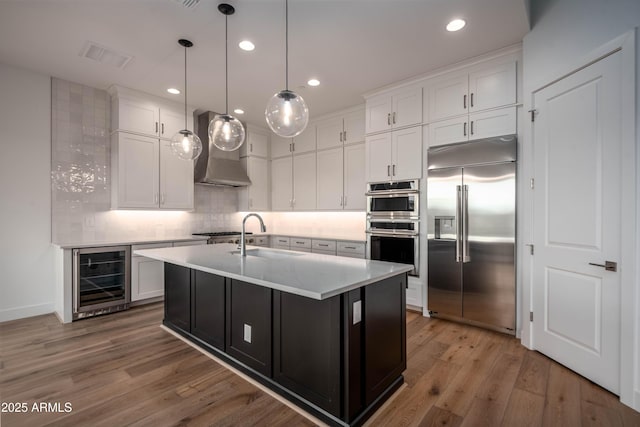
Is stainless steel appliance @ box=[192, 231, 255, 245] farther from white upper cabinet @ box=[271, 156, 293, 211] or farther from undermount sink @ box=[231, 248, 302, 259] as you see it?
undermount sink @ box=[231, 248, 302, 259]

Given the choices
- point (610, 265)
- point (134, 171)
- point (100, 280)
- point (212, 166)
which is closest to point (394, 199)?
point (610, 265)

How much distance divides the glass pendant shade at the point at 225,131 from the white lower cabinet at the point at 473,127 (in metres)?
2.33

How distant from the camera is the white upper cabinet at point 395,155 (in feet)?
12.7

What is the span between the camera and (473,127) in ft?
11.2

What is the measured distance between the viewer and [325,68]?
359 cm

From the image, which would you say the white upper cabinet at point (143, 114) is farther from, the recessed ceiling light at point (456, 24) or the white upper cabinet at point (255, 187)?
the recessed ceiling light at point (456, 24)

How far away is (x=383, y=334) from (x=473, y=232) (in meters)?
1.90

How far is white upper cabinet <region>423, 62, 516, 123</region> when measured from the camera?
10.5ft

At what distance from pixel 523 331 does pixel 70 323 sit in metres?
4.90

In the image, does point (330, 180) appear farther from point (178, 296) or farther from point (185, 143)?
point (178, 296)

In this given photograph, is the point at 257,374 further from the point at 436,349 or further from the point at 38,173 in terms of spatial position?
the point at 38,173

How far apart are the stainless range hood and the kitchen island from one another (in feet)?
8.73

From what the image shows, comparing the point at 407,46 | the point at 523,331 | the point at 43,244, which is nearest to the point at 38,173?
the point at 43,244

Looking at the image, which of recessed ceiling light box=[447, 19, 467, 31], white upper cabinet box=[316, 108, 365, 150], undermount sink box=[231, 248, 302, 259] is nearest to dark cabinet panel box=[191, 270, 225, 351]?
undermount sink box=[231, 248, 302, 259]
